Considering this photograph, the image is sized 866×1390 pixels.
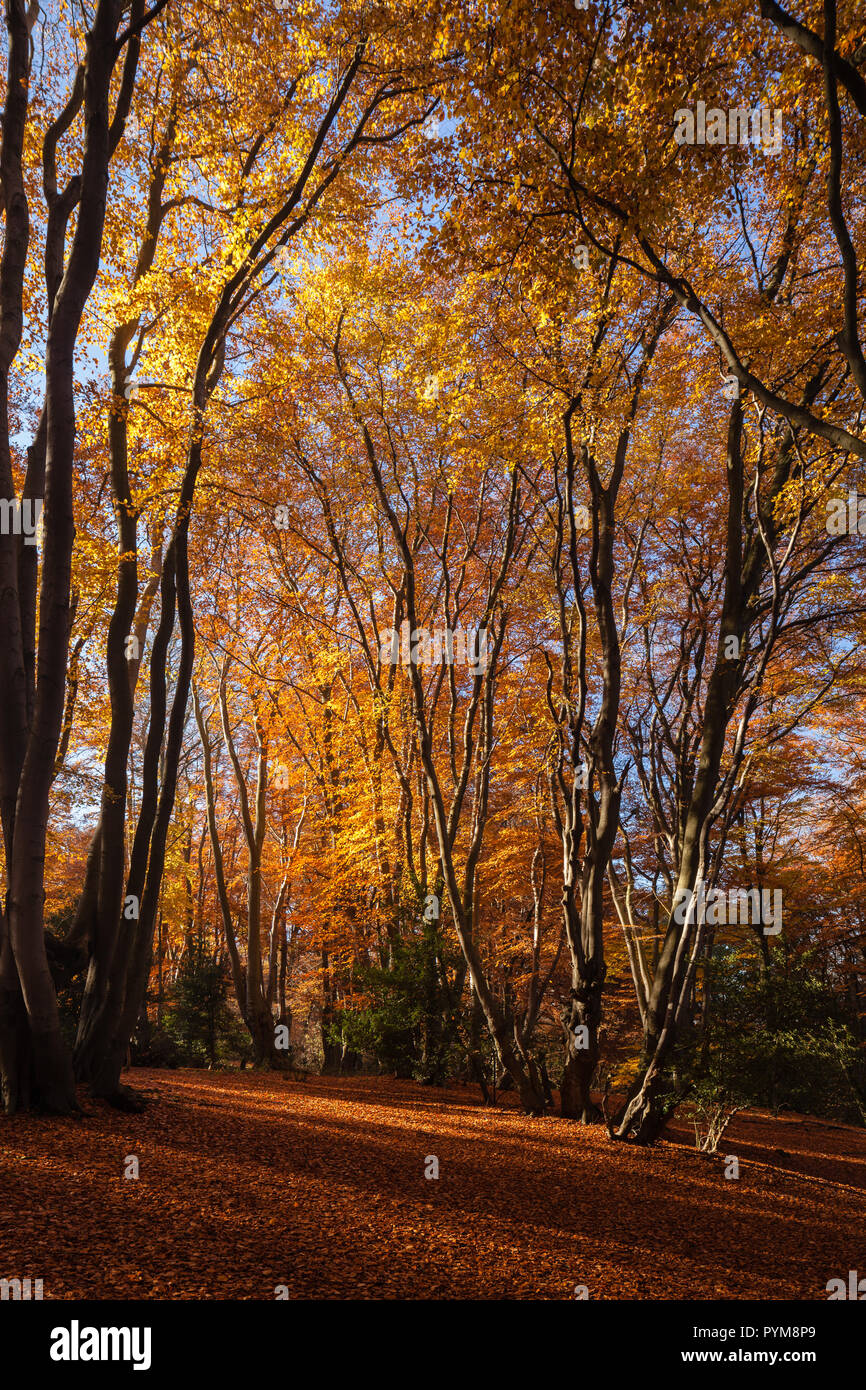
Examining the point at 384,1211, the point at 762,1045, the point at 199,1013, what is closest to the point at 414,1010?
the point at 762,1045

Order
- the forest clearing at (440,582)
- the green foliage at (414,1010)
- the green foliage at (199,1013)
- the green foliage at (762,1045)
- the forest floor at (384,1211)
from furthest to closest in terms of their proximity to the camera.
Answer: the green foliage at (199,1013) < the green foliage at (414,1010) < the green foliage at (762,1045) < the forest clearing at (440,582) < the forest floor at (384,1211)

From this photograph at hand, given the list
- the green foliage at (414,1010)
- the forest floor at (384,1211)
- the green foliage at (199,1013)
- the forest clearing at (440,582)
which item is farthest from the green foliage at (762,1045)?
the green foliage at (199,1013)

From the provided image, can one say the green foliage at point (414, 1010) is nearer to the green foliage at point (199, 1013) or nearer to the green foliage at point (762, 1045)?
the green foliage at point (199, 1013)

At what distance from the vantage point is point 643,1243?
402cm

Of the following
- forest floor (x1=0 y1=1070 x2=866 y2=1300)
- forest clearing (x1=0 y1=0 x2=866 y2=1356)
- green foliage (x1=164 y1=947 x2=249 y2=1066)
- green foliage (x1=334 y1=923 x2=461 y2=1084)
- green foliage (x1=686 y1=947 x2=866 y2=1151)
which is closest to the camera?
forest floor (x1=0 y1=1070 x2=866 y2=1300)

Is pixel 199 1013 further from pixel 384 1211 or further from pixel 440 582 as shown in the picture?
pixel 384 1211

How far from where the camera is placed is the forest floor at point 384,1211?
294cm

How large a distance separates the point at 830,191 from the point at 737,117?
7.51 ft

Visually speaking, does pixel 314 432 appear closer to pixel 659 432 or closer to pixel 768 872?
pixel 659 432

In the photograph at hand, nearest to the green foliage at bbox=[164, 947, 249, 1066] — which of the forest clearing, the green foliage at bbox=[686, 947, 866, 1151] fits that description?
the forest clearing

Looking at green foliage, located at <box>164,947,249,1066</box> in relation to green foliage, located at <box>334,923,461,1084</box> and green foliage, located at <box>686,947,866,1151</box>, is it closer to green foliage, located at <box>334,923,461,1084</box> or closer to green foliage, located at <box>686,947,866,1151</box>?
green foliage, located at <box>334,923,461,1084</box>

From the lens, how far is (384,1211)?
3.91 m

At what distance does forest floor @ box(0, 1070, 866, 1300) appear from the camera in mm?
2941
